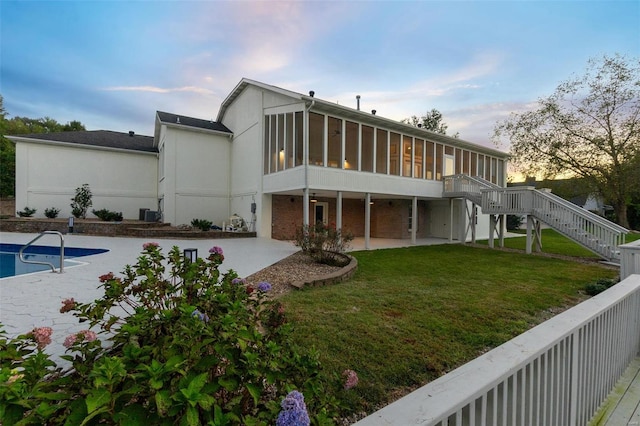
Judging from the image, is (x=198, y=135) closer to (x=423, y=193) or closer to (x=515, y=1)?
(x=423, y=193)

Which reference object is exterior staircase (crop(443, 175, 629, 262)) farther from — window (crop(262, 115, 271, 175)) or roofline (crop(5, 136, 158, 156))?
roofline (crop(5, 136, 158, 156))

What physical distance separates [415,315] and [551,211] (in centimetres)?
1072

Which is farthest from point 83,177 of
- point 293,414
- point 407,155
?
point 293,414

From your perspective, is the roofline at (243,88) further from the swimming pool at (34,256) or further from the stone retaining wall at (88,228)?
the swimming pool at (34,256)

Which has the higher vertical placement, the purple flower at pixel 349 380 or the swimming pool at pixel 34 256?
the purple flower at pixel 349 380

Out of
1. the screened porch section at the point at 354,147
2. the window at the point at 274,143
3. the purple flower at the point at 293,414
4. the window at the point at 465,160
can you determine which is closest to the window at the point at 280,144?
the screened porch section at the point at 354,147

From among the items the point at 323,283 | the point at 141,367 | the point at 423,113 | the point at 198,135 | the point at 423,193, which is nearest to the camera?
the point at 141,367

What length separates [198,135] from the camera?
54.9 ft

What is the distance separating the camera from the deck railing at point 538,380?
116cm

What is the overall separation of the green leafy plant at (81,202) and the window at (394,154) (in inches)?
673

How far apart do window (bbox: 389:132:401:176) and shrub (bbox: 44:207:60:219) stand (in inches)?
744

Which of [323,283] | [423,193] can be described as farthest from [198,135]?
[323,283]

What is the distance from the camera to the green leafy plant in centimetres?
1672

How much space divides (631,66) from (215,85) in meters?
29.6
